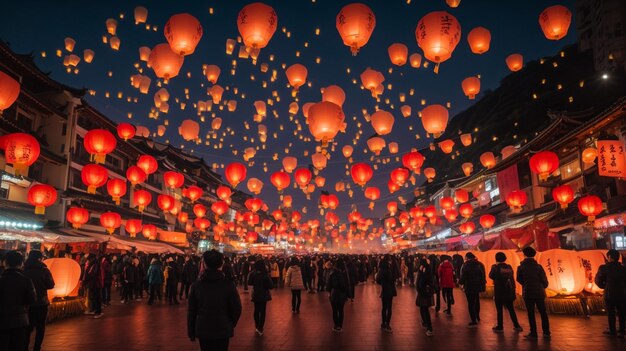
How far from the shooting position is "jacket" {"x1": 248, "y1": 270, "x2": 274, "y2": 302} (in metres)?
8.82

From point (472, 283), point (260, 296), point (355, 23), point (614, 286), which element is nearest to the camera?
point (614, 286)

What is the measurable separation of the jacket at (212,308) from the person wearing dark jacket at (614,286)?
7.11 metres

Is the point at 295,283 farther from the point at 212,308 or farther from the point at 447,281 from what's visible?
the point at 212,308

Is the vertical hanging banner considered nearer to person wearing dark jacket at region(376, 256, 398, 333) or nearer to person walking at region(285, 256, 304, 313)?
person wearing dark jacket at region(376, 256, 398, 333)

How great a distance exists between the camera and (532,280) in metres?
7.98

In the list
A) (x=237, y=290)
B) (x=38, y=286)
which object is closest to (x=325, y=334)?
(x=237, y=290)

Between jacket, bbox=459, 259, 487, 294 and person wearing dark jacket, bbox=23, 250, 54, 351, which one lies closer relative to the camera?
person wearing dark jacket, bbox=23, 250, 54, 351

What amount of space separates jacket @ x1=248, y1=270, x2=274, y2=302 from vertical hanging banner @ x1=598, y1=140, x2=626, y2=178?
1325 centimetres

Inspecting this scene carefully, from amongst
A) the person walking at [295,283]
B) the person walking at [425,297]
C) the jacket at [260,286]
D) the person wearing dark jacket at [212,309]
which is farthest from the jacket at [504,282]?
the person wearing dark jacket at [212,309]

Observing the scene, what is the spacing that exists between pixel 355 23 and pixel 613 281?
7.44m

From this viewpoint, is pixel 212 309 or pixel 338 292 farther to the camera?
pixel 338 292

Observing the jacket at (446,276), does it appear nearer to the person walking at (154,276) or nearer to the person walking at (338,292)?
the person walking at (338,292)

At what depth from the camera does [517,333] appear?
852cm

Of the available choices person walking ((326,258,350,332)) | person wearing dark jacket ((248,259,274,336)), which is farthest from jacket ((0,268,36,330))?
person walking ((326,258,350,332))
